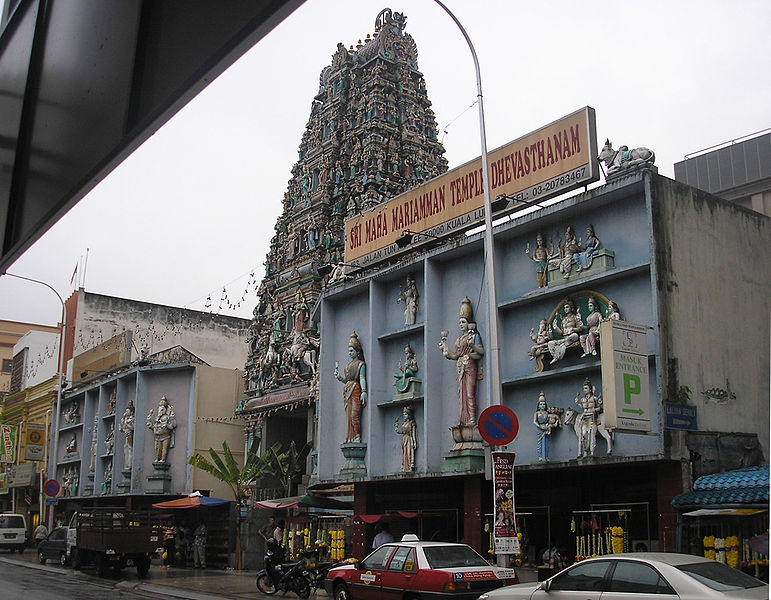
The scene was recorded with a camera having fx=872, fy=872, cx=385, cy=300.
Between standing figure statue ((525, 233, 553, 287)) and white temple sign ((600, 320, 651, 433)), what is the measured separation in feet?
13.7

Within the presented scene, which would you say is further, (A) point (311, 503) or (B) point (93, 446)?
(B) point (93, 446)

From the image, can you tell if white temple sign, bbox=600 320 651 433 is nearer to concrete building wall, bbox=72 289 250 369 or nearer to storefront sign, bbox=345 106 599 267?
storefront sign, bbox=345 106 599 267

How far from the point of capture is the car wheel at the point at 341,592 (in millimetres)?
18062

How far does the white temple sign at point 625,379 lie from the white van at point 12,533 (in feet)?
115

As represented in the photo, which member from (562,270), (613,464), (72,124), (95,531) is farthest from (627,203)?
(95,531)

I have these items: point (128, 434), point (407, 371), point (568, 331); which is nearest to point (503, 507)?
point (568, 331)

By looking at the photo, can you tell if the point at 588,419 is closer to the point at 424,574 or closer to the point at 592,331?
the point at 592,331

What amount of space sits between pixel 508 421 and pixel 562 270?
238 inches

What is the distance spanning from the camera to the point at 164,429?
3953cm

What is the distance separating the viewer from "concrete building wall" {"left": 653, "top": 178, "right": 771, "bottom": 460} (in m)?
17.6

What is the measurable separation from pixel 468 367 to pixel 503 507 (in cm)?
672

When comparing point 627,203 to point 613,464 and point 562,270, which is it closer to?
point 562,270

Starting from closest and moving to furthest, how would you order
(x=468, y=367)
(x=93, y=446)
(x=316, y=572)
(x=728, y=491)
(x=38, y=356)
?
(x=728, y=491)
(x=316, y=572)
(x=468, y=367)
(x=93, y=446)
(x=38, y=356)

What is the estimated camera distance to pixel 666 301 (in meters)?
17.5
